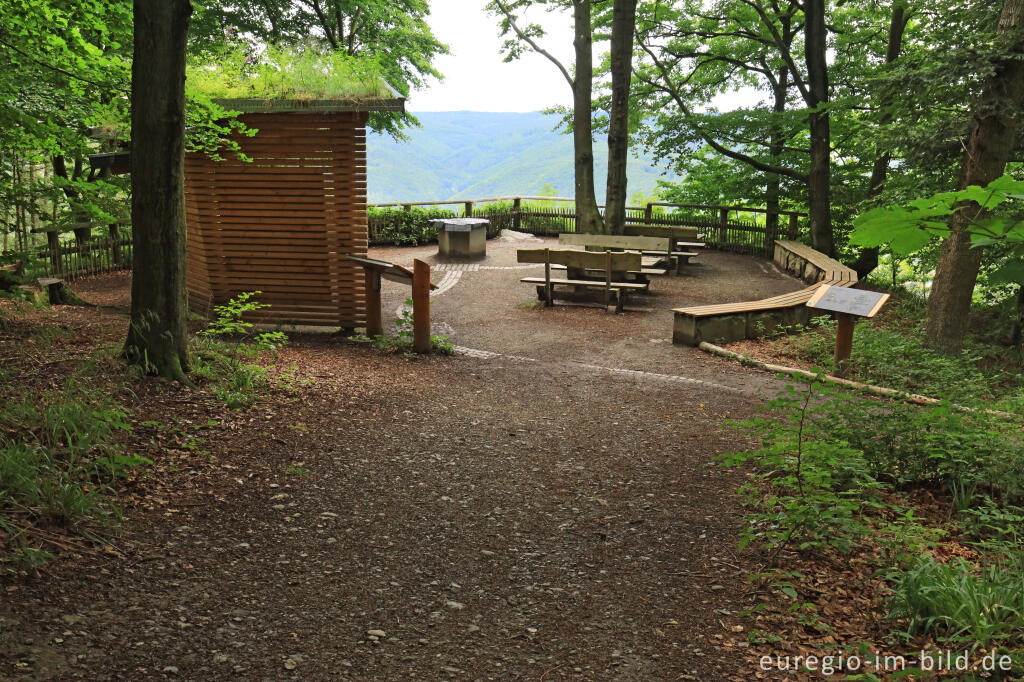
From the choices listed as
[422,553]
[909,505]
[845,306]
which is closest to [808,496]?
[909,505]

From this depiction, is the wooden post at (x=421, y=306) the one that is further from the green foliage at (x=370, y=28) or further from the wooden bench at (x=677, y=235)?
the green foliage at (x=370, y=28)

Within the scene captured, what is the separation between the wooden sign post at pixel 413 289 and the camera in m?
8.45

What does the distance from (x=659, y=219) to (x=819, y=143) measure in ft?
19.6

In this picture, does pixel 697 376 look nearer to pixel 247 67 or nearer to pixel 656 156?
pixel 247 67

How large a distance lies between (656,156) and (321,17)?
9690 millimetres

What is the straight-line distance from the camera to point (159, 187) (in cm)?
566

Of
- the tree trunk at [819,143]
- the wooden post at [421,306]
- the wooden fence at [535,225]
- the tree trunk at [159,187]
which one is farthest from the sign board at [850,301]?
the wooden fence at [535,225]

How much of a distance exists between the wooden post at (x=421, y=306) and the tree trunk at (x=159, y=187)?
2.94 metres

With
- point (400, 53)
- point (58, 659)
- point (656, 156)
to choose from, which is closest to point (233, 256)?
point (58, 659)

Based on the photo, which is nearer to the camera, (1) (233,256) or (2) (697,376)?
(2) (697,376)

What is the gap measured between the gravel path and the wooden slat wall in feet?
7.85

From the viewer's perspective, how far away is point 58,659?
271 cm

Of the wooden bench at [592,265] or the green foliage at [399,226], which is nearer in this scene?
the wooden bench at [592,265]

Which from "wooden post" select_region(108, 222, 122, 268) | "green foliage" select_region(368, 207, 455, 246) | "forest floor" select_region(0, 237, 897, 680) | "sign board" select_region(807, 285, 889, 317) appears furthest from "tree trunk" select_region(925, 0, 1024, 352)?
"wooden post" select_region(108, 222, 122, 268)
